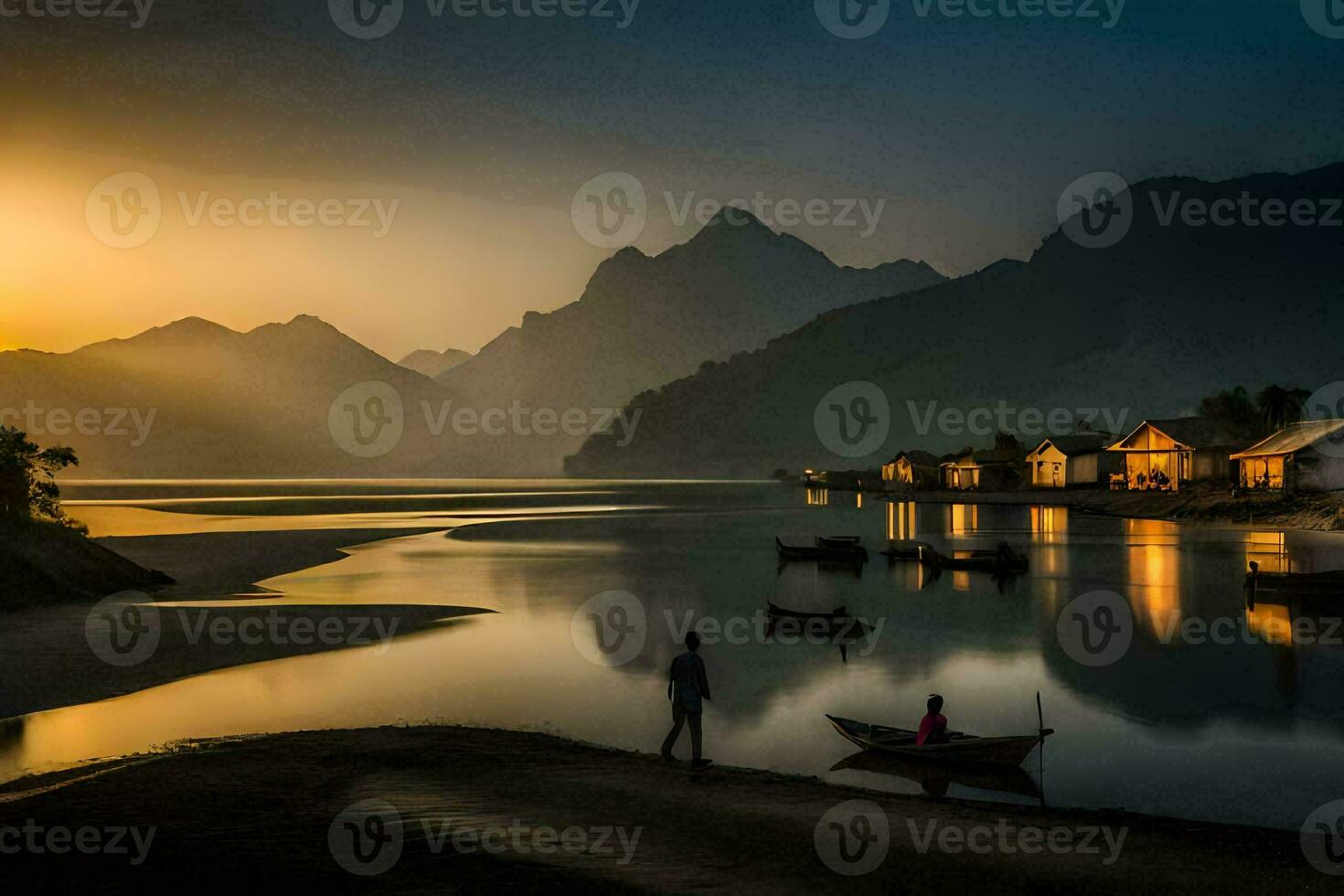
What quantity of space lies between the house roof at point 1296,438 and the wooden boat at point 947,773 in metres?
76.2

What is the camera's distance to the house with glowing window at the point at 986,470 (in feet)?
471

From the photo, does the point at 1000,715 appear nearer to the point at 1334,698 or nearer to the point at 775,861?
the point at 1334,698

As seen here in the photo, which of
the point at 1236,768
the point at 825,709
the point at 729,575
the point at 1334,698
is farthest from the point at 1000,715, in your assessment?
the point at 729,575

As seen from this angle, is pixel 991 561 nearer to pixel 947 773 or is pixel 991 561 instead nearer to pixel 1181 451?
pixel 947 773

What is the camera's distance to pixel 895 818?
14.6 m

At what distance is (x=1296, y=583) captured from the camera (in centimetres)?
3997

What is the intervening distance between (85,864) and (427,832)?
383 cm

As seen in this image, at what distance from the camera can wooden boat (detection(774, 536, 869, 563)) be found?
2361 inches
